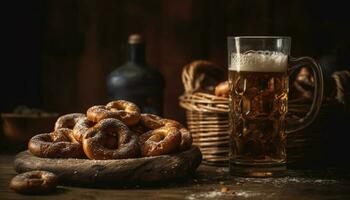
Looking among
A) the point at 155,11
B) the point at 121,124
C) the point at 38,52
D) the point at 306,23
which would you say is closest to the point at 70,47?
the point at 38,52

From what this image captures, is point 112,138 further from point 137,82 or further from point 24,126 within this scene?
point 137,82

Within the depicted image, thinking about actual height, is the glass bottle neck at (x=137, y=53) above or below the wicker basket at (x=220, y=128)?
above

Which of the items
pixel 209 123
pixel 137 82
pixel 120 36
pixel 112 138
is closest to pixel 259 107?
pixel 209 123

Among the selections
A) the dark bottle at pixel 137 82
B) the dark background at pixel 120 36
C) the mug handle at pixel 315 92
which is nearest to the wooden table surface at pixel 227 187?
the mug handle at pixel 315 92

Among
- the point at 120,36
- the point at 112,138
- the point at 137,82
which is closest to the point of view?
the point at 112,138

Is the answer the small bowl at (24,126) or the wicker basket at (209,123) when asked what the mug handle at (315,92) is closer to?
the wicker basket at (209,123)

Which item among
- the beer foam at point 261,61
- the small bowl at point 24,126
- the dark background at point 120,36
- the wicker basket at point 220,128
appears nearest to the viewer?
the beer foam at point 261,61
